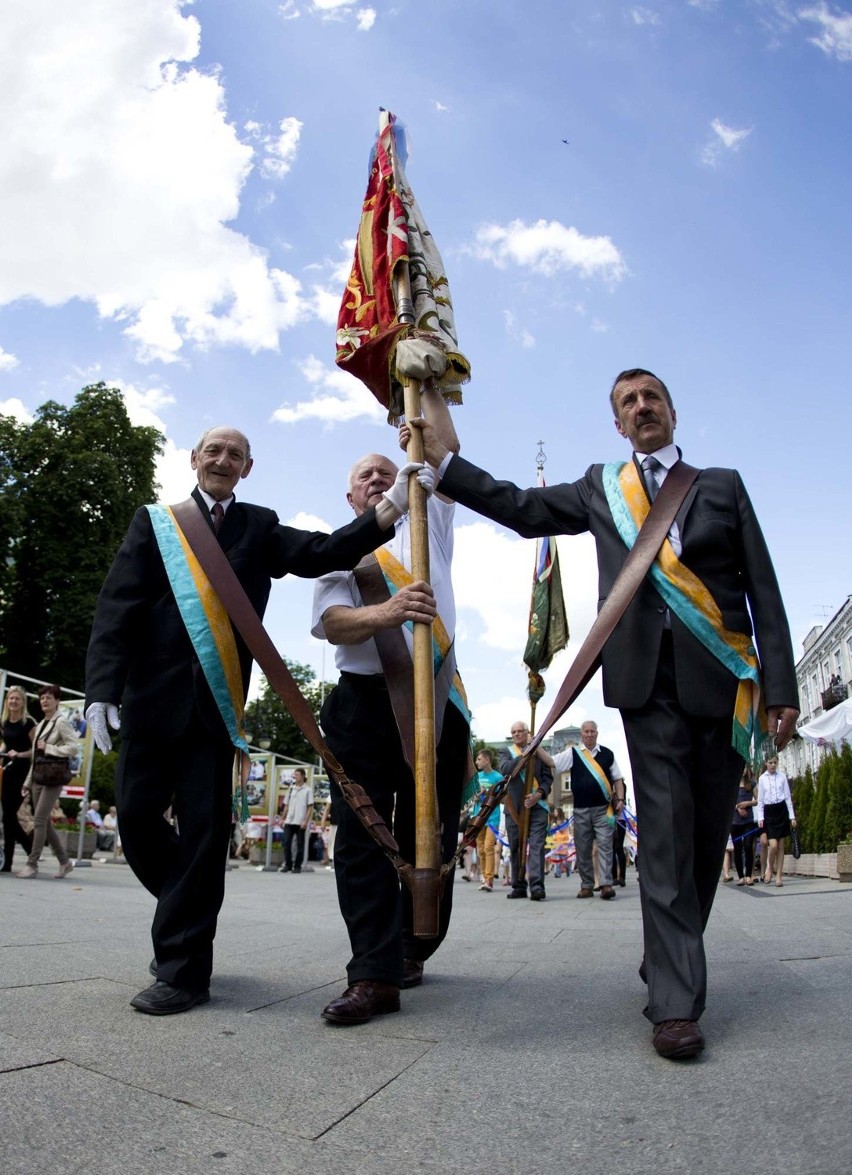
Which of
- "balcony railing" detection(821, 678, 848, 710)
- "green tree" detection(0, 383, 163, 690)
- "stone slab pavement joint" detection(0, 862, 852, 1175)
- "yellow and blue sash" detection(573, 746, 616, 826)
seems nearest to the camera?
"stone slab pavement joint" detection(0, 862, 852, 1175)

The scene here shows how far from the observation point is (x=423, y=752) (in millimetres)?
3385

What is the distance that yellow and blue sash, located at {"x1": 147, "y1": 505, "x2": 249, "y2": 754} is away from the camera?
3475mm

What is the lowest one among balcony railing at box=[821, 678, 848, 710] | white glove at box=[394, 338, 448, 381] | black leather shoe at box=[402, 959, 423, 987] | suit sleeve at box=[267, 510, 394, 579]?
black leather shoe at box=[402, 959, 423, 987]

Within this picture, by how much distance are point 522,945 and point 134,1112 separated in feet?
12.2

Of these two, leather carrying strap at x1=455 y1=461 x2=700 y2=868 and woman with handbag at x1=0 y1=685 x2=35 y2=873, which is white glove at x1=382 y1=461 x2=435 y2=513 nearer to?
leather carrying strap at x1=455 y1=461 x2=700 y2=868

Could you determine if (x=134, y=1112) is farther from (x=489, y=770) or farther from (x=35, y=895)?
(x=489, y=770)

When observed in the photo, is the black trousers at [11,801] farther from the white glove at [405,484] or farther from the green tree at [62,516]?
the green tree at [62,516]

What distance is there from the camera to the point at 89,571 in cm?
3133

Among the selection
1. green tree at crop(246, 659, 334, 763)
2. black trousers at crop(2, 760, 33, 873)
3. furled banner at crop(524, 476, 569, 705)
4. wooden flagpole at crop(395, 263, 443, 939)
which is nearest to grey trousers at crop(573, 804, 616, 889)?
furled banner at crop(524, 476, 569, 705)

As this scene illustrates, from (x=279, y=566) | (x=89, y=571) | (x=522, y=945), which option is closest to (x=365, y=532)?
(x=279, y=566)

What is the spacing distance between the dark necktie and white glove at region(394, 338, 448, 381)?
1013mm

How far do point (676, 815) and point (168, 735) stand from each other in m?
1.71

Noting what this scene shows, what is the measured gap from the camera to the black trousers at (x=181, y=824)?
11.0ft

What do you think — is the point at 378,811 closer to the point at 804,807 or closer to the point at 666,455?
the point at 666,455
